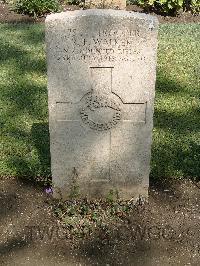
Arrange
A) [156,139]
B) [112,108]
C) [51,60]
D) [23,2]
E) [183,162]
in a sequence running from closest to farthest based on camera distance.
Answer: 1. [51,60]
2. [112,108]
3. [183,162]
4. [156,139]
5. [23,2]

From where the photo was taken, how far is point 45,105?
5688 millimetres

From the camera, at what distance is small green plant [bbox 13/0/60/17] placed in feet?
30.0

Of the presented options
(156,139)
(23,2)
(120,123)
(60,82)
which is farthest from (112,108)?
(23,2)

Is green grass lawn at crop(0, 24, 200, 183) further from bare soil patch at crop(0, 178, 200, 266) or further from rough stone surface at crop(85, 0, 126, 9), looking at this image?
rough stone surface at crop(85, 0, 126, 9)

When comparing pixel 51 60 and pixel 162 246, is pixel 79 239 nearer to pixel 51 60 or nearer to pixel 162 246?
pixel 162 246

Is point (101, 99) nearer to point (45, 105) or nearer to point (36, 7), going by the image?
point (45, 105)

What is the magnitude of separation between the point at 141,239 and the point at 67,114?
45.0 inches

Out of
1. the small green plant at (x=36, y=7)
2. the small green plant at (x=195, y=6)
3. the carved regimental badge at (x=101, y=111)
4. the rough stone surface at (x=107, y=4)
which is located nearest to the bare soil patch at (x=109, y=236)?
the carved regimental badge at (x=101, y=111)

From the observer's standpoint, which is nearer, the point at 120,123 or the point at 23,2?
the point at 120,123

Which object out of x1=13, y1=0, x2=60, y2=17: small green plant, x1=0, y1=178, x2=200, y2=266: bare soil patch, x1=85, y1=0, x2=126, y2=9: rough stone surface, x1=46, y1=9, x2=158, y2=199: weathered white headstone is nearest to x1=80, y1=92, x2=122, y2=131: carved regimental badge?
x1=46, y1=9, x2=158, y2=199: weathered white headstone

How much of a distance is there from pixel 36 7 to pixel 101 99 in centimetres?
623

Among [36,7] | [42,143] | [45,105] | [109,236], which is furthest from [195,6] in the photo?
[109,236]

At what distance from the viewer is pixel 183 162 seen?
4.53 meters

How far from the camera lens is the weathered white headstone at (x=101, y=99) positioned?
126 inches
